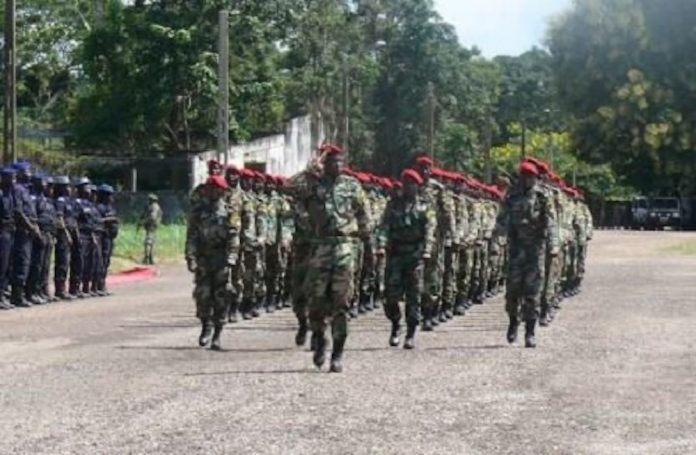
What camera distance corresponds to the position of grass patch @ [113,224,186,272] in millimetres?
36469

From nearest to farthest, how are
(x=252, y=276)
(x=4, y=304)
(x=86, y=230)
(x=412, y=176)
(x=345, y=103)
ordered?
1. (x=412, y=176)
2. (x=252, y=276)
3. (x=4, y=304)
4. (x=86, y=230)
5. (x=345, y=103)

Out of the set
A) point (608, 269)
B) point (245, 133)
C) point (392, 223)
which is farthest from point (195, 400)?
point (245, 133)

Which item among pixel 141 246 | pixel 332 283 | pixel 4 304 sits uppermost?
pixel 332 283

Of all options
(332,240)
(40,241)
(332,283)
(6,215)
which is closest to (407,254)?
(332,240)

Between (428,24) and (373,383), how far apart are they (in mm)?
80133

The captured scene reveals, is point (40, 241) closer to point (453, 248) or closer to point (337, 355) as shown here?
point (453, 248)

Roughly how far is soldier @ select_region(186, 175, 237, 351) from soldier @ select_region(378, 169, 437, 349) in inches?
71.1

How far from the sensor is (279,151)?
63.8 metres

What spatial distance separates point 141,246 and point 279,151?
26058 millimetres

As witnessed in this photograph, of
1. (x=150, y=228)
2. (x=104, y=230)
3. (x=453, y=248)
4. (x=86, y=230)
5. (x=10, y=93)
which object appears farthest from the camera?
(x=150, y=228)

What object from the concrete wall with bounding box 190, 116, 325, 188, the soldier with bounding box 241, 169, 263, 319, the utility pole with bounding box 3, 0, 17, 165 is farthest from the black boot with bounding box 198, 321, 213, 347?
the concrete wall with bounding box 190, 116, 325, 188

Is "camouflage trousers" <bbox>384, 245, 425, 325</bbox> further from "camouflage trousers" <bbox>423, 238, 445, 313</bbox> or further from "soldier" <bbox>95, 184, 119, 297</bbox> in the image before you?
"soldier" <bbox>95, 184, 119, 297</bbox>

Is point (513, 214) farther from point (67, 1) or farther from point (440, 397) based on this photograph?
point (67, 1)

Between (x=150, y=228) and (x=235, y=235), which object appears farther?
(x=150, y=228)
